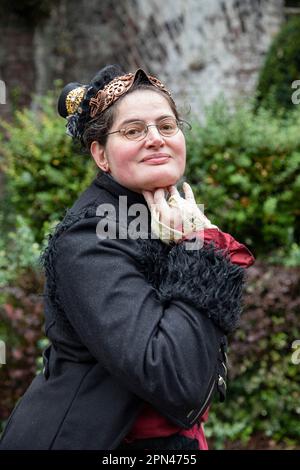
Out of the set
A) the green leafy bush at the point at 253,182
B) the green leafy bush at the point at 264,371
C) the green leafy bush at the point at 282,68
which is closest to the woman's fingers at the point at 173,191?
the green leafy bush at the point at 264,371

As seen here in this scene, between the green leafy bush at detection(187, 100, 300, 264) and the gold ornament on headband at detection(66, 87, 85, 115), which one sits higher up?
the gold ornament on headband at detection(66, 87, 85, 115)

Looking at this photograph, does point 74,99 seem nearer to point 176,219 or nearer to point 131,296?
point 176,219

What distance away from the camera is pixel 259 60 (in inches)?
281

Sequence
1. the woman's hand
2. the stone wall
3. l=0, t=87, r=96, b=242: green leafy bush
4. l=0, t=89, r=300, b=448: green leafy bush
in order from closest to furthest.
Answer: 1. the woman's hand
2. l=0, t=89, r=300, b=448: green leafy bush
3. l=0, t=87, r=96, b=242: green leafy bush
4. the stone wall

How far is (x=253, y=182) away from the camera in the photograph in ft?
15.0

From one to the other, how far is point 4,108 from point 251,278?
5113 millimetres


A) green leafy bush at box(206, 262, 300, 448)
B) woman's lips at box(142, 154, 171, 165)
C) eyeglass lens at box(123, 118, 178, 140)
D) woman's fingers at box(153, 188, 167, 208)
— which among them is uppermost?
eyeglass lens at box(123, 118, 178, 140)

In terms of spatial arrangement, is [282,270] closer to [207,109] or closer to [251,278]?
[251,278]

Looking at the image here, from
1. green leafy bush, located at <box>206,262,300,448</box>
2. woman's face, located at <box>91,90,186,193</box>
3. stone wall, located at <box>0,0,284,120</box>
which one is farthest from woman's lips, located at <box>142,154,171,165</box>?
stone wall, located at <box>0,0,284,120</box>

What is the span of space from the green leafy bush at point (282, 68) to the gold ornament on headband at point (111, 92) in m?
4.43

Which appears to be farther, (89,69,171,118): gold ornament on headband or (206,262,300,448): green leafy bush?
(206,262,300,448): green leafy bush

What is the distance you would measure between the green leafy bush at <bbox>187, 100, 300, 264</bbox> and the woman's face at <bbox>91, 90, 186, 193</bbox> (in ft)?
8.49

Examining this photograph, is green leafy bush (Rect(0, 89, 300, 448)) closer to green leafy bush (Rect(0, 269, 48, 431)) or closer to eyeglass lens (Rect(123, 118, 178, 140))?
green leafy bush (Rect(0, 269, 48, 431))

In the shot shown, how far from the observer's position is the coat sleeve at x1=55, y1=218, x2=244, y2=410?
159 cm
